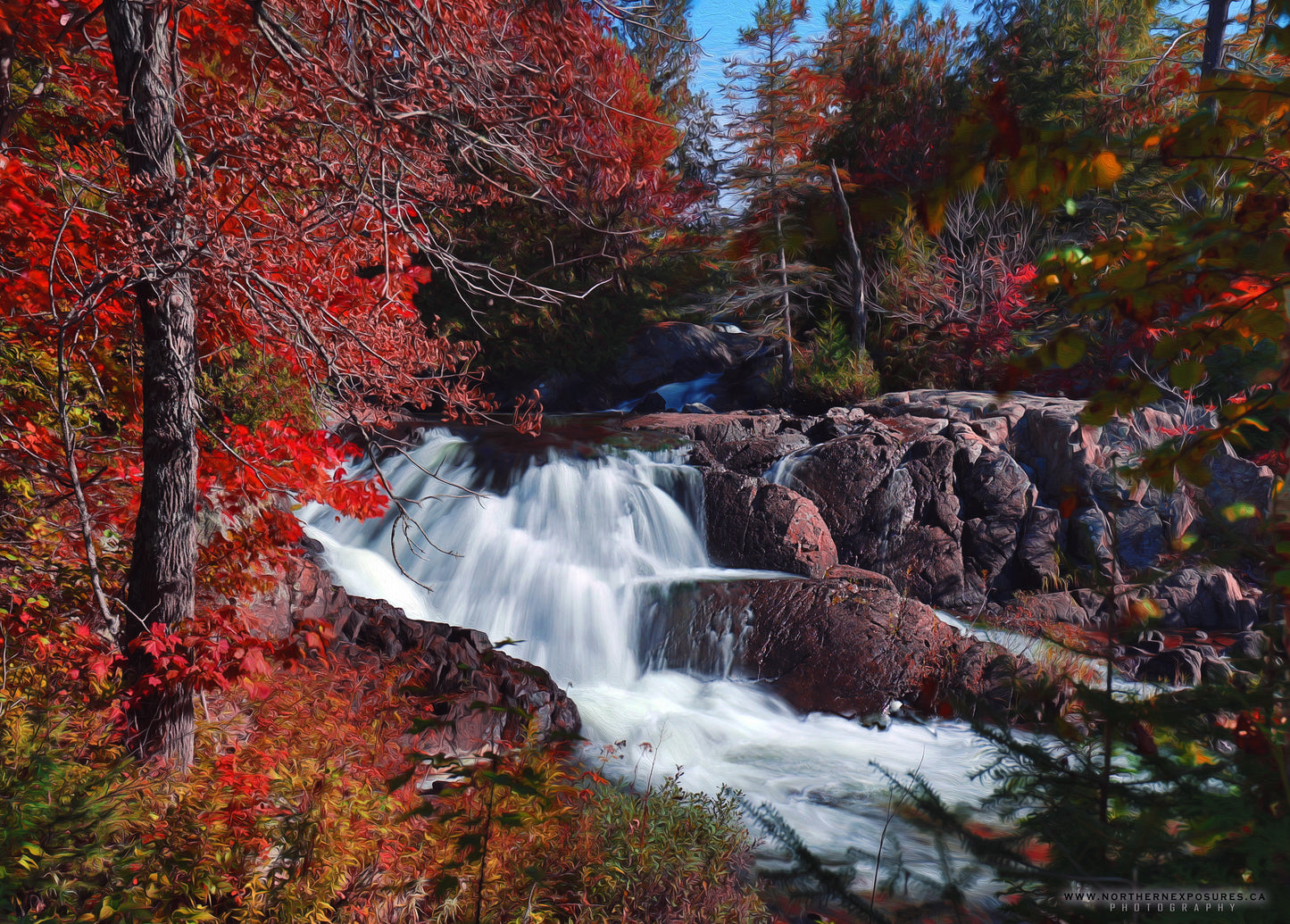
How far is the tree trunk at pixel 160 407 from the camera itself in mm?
3252

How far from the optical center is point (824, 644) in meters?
7.46

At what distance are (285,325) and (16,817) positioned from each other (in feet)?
6.86

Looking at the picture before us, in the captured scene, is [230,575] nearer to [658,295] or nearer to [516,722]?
[516,722]

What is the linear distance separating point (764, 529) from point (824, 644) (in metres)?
2.40

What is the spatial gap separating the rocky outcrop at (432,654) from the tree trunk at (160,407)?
168cm

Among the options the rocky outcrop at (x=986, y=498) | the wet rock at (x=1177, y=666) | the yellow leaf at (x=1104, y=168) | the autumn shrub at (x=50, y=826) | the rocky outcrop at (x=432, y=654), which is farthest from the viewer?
the rocky outcrop at (x=986, y=498)

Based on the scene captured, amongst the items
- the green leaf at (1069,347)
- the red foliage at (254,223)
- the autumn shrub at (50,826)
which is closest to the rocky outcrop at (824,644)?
the red foliage at (254,223)

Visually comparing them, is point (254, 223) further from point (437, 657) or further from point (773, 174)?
point (773, 174)

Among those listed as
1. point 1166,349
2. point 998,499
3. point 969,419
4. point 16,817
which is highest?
point 969,419

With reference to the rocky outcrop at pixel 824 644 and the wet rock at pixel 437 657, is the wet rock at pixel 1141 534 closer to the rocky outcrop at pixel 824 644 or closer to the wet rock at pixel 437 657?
the rocky outcrop at pixel 824 644

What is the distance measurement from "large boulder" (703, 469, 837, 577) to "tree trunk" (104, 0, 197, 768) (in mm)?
6954

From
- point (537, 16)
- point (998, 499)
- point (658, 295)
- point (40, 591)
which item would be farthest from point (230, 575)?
point (658, 295)

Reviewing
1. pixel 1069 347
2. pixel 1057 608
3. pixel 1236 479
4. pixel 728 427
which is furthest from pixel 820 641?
pixel 1236 479

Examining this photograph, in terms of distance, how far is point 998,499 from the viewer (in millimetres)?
10055
